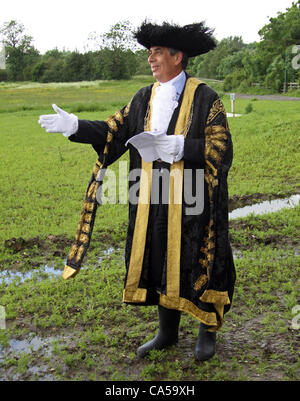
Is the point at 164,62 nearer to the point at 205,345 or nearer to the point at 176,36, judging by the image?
the point at 176,36

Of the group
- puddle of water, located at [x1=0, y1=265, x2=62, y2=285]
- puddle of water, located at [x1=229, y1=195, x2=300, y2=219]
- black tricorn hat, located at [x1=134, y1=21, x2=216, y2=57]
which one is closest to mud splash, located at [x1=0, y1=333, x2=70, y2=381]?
puddle of water, located at [x1=0, y1=265, x2=62, y2=285]

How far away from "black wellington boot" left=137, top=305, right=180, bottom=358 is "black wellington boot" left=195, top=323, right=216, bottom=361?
0.60ft

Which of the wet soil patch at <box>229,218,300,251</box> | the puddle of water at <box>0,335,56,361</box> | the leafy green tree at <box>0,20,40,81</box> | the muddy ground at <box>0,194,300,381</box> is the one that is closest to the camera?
the muddy ground at <box>0,194,300,381</box>

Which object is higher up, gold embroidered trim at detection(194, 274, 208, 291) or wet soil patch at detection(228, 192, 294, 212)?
gold embroidered trim at detection(194, 274, 208, 291)

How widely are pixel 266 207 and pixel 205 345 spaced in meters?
4.37

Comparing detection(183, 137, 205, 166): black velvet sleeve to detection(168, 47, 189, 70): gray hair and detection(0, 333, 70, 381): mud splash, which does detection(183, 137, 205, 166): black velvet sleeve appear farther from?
detection(0, 333, 70, 381): mud splash

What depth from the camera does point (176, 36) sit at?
9.57ft

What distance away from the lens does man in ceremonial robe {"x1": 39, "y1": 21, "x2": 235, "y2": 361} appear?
293 centimetres

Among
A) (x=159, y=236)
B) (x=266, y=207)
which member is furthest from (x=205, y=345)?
(x=266, y=207)

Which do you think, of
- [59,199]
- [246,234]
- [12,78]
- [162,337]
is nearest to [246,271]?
[246,234]

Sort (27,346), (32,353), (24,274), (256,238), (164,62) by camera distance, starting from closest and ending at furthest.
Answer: (164,62)
(32,353)
(27,346)
(24,274)
(256,238)
